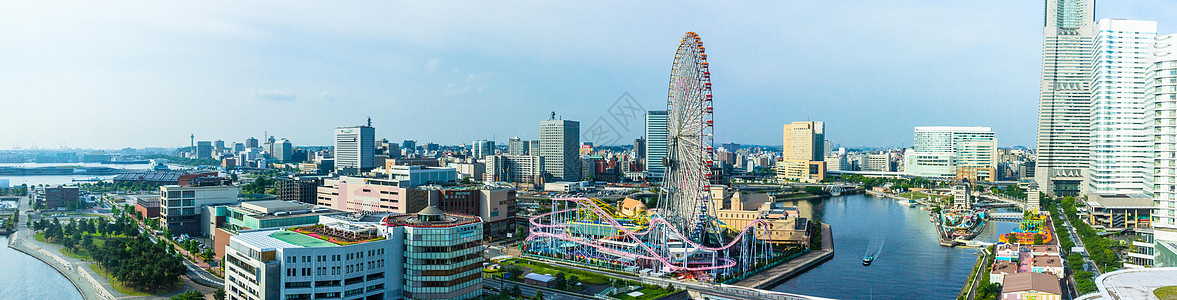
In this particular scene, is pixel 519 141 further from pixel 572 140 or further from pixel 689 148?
pixel 689 148

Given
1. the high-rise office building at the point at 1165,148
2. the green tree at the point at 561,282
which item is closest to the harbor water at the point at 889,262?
the high-rise office building at the point at 1165,148

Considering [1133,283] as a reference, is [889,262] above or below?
below

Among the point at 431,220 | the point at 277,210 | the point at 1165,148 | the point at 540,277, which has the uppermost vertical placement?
the point at 1165,148

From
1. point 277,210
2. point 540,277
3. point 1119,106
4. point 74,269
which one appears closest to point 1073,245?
point 1119,106

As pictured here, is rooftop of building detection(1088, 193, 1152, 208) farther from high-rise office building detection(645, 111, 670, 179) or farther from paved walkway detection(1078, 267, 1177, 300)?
high-rise office building detection(645, 111, 670, 179)

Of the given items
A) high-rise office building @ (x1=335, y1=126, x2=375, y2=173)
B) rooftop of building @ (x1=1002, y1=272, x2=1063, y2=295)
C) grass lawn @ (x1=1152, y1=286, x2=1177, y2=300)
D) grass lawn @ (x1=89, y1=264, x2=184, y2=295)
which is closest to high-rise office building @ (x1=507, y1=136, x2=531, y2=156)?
high-rise office building @ (x1=335, y1=126, x2=375, y2=173)

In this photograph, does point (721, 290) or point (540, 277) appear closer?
point (721, 290)

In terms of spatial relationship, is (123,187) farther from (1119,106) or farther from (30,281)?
(1119,106)

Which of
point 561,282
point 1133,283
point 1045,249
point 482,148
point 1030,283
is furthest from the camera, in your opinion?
point 482,148
